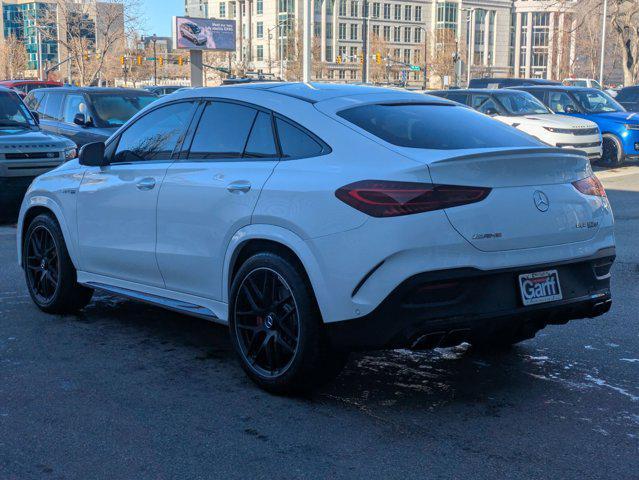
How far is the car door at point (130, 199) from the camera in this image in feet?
19.0

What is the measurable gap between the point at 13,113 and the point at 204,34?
73.7m

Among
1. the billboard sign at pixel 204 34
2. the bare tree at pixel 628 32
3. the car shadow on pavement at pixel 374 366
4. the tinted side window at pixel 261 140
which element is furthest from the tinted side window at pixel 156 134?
the billboard sign at pixel 204 34

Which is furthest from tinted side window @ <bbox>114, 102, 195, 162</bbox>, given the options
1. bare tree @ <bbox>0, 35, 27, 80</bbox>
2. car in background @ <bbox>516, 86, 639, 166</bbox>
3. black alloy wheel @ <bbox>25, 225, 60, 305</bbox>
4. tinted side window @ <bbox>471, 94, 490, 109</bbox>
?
bare tree @ <bbox>0, 35, 27, 80</bbox>

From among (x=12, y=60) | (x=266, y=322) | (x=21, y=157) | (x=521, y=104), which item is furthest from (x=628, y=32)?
(x=12, y=60)

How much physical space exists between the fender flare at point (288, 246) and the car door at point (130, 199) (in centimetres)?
80

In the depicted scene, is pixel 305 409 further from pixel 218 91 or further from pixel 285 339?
pixel 218 91

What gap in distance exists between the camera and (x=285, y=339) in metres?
4.84

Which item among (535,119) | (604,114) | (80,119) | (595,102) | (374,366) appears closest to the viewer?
(374,366)

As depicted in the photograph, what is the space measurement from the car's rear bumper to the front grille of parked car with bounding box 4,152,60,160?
869 centimetres

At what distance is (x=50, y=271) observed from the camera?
6855mm

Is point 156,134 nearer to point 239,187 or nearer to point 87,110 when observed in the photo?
point 239,187

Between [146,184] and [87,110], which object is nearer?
[146,184]

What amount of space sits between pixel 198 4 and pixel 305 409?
148732 millimetres

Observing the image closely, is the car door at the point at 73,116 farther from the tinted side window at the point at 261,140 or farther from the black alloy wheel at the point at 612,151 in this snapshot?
the black alloy wheel at the point at 612,151
